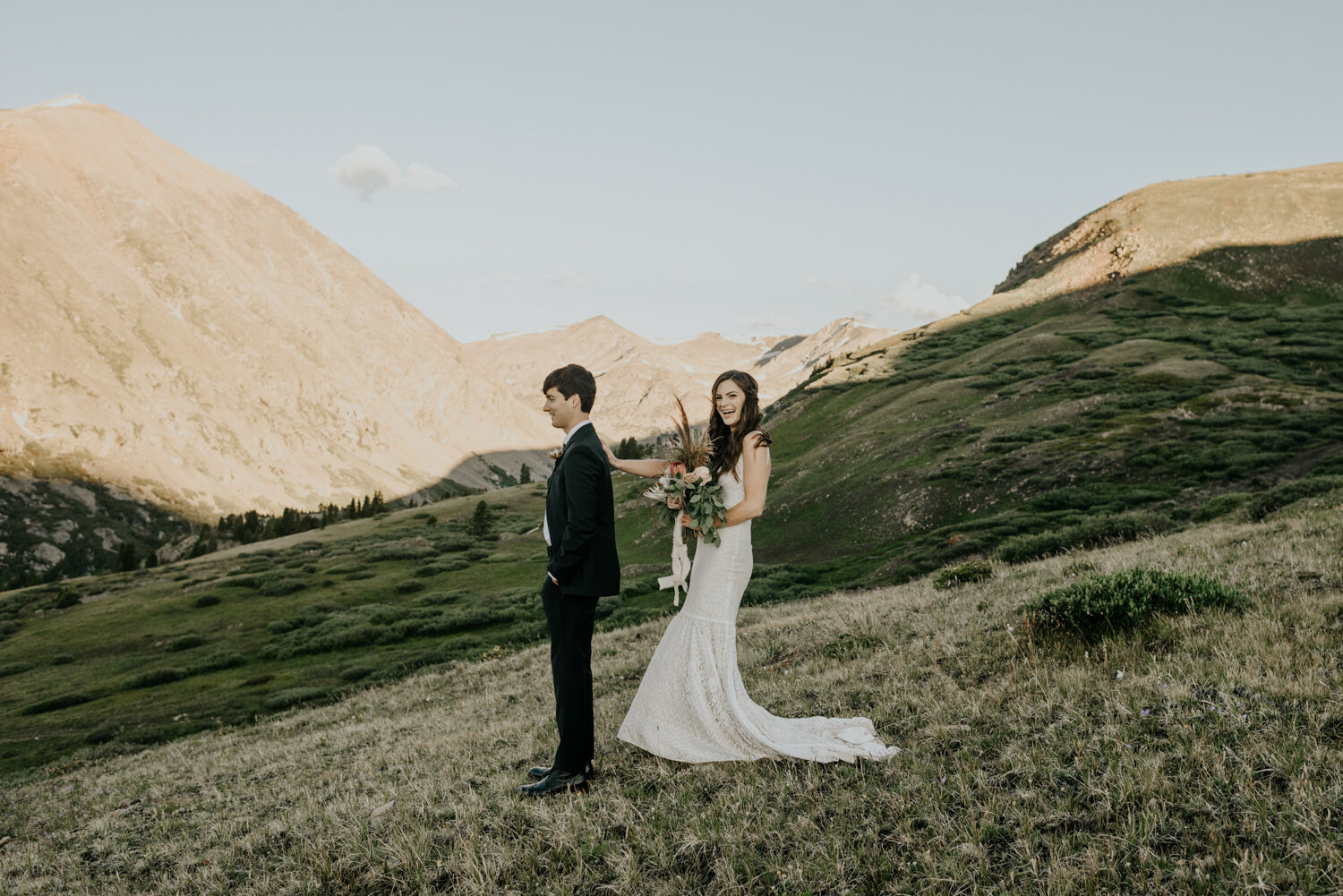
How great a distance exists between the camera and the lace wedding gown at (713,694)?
6965mm

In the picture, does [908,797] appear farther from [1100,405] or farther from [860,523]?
[1100,405]

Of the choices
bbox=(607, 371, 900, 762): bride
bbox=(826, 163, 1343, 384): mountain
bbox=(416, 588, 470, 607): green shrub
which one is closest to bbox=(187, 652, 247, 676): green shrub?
bbox=(416, 588, 470, 607): green shrub

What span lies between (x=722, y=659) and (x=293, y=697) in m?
22.4

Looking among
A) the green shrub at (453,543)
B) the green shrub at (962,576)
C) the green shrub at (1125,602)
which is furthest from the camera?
the green shrub at (453,543)

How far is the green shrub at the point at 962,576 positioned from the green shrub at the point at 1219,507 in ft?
30.9

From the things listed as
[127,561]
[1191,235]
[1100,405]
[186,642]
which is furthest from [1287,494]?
[127,561]

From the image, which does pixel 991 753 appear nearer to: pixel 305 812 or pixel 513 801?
pixel 513 801

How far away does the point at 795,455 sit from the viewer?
5800 centimetres

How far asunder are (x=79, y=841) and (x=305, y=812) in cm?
371

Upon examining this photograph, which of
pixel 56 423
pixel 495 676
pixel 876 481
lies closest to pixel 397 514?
pixel 876 481

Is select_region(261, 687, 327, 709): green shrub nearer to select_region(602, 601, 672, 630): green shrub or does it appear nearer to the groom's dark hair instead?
select_region(602, 601, 672, 630): green shrub

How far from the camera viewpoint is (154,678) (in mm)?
29781

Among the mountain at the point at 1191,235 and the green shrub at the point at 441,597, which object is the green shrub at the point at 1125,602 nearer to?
the green shrub at the point at 441,597

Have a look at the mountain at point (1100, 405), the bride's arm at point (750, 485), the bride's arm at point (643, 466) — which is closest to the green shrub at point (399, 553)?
the mountain at point (1100, 405)
